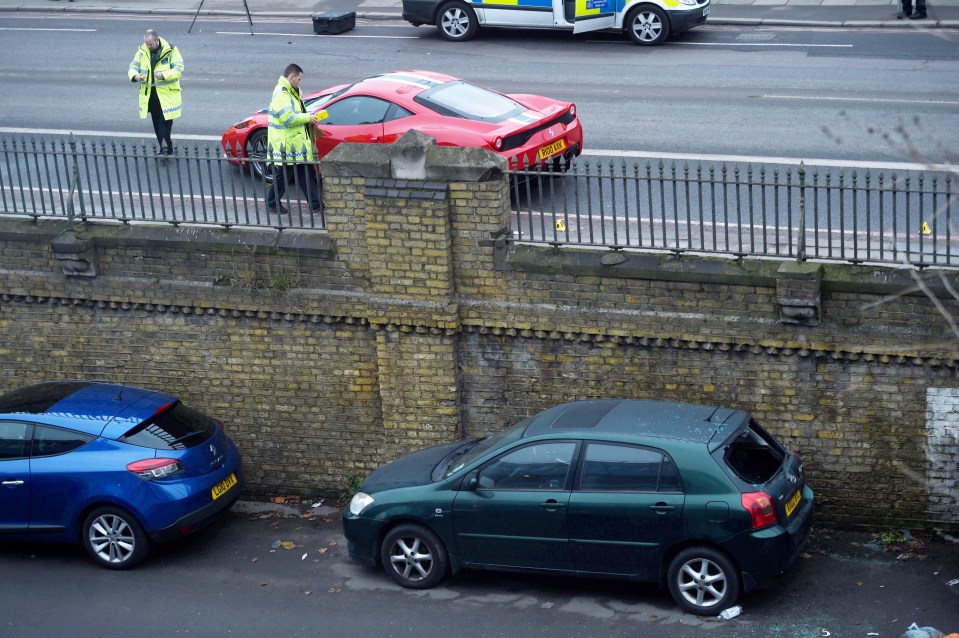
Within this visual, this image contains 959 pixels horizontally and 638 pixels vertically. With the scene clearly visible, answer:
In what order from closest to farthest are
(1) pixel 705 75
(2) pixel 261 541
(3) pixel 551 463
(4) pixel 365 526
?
(3) pixel 551 463 → (4) pixel 365 526 → (2) pixel 261 541 → (1) pixel 705 75

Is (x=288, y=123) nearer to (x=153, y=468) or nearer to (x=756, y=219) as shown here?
(x=153, y=468)

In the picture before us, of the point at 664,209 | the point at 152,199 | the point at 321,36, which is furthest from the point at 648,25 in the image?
the point at 152,199

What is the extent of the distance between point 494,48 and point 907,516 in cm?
1416

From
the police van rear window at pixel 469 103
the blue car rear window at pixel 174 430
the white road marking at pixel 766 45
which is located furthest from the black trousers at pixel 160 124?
the white road marking at pixel 766 45

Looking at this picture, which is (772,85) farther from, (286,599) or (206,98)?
(286,599)

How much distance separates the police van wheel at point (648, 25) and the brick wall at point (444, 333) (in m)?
11.7

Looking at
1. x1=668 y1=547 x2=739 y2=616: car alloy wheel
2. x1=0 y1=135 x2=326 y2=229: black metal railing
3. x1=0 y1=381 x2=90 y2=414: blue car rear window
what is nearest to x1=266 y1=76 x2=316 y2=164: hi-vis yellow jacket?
x1=0 y1=135 x2=326 y2=229: black metal railing

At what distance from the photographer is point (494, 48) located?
2277 centimetres

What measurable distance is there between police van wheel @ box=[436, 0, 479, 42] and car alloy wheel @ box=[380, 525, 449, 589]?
1491cm

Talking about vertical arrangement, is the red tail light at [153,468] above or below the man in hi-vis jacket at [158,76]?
below

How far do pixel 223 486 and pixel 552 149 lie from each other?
5.41 meters

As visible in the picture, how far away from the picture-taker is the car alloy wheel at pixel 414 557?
Result: 10203mm

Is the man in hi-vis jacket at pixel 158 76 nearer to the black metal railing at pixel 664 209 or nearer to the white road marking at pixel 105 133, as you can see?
the black metal railing at pixel 664 209

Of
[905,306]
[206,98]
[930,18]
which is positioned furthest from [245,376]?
[930,18]
